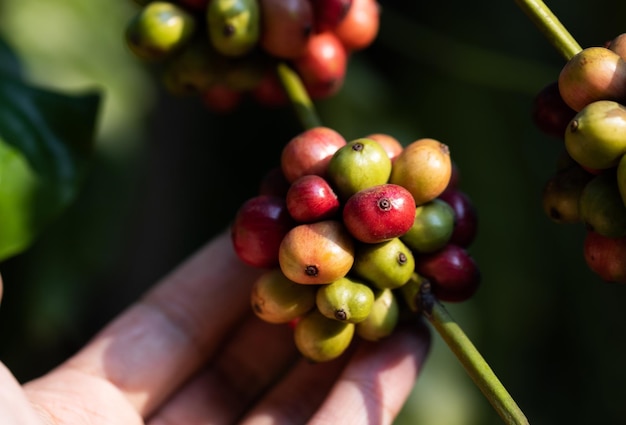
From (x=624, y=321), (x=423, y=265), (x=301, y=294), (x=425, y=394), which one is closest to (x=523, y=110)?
(x=624, y=321)

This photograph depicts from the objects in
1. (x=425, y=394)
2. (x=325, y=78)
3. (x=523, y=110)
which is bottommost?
(x=425, y=394)

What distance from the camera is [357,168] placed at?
1.35 m

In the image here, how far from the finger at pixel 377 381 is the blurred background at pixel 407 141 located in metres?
0.62

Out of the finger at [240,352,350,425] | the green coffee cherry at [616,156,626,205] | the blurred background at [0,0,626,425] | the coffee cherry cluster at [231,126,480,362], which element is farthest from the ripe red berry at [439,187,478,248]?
the blurred background at [0,0,626,425]

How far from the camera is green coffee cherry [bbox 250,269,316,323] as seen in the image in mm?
1407

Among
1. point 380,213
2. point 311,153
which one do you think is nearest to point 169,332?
point 311,153

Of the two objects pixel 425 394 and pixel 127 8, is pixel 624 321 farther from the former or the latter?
pixel 127 8

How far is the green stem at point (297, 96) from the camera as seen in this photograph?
1.59 meters

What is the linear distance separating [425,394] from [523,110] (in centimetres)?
112

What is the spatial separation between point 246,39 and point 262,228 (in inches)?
17.6

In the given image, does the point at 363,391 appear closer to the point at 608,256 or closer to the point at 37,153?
the point at 608,256

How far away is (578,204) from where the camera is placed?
50.1 inches

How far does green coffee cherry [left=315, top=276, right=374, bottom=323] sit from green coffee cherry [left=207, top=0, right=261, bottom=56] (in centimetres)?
58

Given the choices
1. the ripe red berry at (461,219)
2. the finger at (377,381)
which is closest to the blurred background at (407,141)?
the finger at (377,381)
